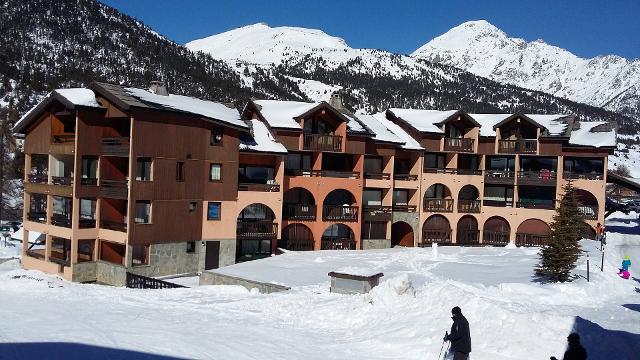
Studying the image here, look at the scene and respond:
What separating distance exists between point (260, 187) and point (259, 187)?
2.5 inches

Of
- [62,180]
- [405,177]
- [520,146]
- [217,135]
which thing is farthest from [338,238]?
[62,180]

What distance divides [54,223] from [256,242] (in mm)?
11456

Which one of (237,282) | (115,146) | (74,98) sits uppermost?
(74,98)

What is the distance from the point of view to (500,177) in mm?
43531

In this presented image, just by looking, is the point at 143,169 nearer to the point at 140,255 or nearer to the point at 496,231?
the point at 140,255

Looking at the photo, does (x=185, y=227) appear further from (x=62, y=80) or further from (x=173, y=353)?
(x=62, y=80)

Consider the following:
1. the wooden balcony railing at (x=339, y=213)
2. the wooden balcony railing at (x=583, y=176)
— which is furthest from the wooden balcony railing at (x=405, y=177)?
the wooden balcony railing at (x=583, y=176)

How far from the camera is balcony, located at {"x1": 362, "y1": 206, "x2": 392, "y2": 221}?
39.1 m

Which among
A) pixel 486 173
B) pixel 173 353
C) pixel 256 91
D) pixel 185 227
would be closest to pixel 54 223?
pixel 185 227

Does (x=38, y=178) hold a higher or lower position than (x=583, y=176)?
lower

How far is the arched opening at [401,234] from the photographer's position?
141 ft

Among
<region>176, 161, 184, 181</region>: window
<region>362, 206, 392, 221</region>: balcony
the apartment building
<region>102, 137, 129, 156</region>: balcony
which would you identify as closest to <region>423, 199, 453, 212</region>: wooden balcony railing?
the apartment building

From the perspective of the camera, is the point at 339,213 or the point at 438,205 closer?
the point at 339,213

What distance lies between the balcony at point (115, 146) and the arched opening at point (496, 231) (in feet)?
90.8
